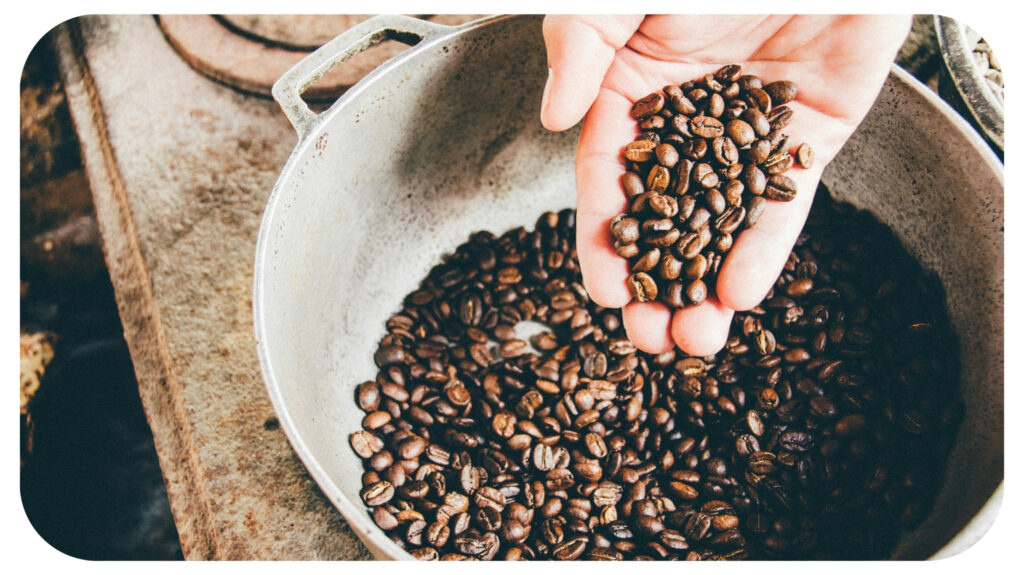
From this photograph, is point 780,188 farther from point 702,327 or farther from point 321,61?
point 321,61

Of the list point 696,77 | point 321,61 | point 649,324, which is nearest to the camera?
point 321,61

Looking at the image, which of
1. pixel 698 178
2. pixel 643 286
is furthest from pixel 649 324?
pixel 698 178

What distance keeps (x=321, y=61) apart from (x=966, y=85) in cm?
152

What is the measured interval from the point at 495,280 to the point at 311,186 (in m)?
0.57

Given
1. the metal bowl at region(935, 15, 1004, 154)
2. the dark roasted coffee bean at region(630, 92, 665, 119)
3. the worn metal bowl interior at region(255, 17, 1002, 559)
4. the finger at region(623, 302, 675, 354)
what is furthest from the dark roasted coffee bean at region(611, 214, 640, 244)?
the metal bowl at region(935, 15, 1004, 154)

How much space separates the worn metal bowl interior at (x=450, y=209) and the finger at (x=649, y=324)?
1.97 ft

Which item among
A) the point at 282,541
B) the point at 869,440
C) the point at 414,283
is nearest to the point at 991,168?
the point at 869,440

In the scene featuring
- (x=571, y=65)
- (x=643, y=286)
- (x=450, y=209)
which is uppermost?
(x=571, y=65)

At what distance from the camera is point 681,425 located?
5.05 ft

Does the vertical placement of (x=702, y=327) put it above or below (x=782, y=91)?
below

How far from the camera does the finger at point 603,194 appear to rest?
145 centimetres

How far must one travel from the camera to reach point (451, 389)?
160 cm

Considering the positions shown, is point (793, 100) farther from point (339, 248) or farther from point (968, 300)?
point (339, 248)

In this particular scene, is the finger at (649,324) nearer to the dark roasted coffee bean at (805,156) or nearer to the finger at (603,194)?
the finger at (603,194)
